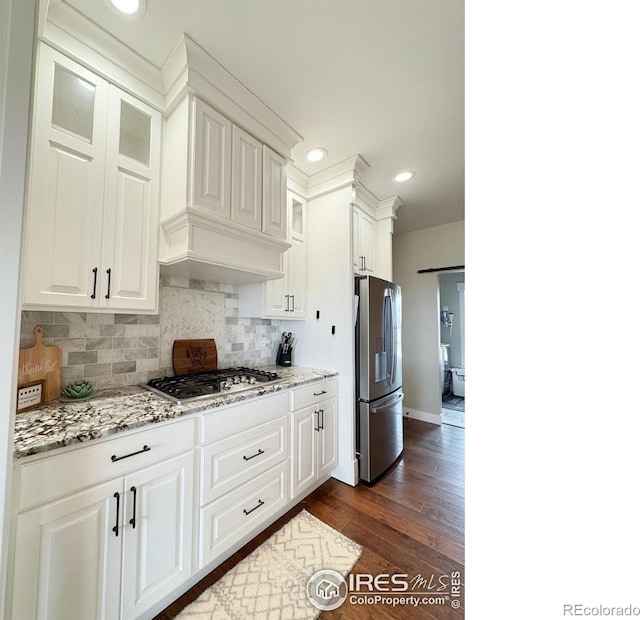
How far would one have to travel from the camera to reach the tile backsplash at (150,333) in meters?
1.33

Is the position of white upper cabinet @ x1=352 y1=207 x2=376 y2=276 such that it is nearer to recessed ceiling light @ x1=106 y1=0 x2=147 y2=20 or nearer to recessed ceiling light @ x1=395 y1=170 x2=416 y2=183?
recessed ceiling light @ x1=395 y1=170 x2=416 y2=183

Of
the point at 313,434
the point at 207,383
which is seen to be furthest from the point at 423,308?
the point at 207,383

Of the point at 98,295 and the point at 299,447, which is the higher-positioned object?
the point at 98,295

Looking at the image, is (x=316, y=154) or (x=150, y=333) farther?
(x=316, y=154)

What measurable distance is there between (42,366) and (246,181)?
55.8 inches

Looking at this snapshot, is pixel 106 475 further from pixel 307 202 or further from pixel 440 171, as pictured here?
pixel 440 171

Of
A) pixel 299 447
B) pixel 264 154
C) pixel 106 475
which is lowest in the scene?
pixel 299 447

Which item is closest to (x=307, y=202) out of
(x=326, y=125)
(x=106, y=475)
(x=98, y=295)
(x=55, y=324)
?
(x=326, y=125)

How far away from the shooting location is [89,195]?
1.21m

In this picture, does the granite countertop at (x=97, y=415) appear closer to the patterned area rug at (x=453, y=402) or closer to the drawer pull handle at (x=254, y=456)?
the drawer pull handle at (x=254, y=456)

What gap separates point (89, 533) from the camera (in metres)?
0.94

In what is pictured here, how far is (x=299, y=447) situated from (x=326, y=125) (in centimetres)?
224

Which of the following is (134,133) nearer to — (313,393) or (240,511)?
(313,393)
